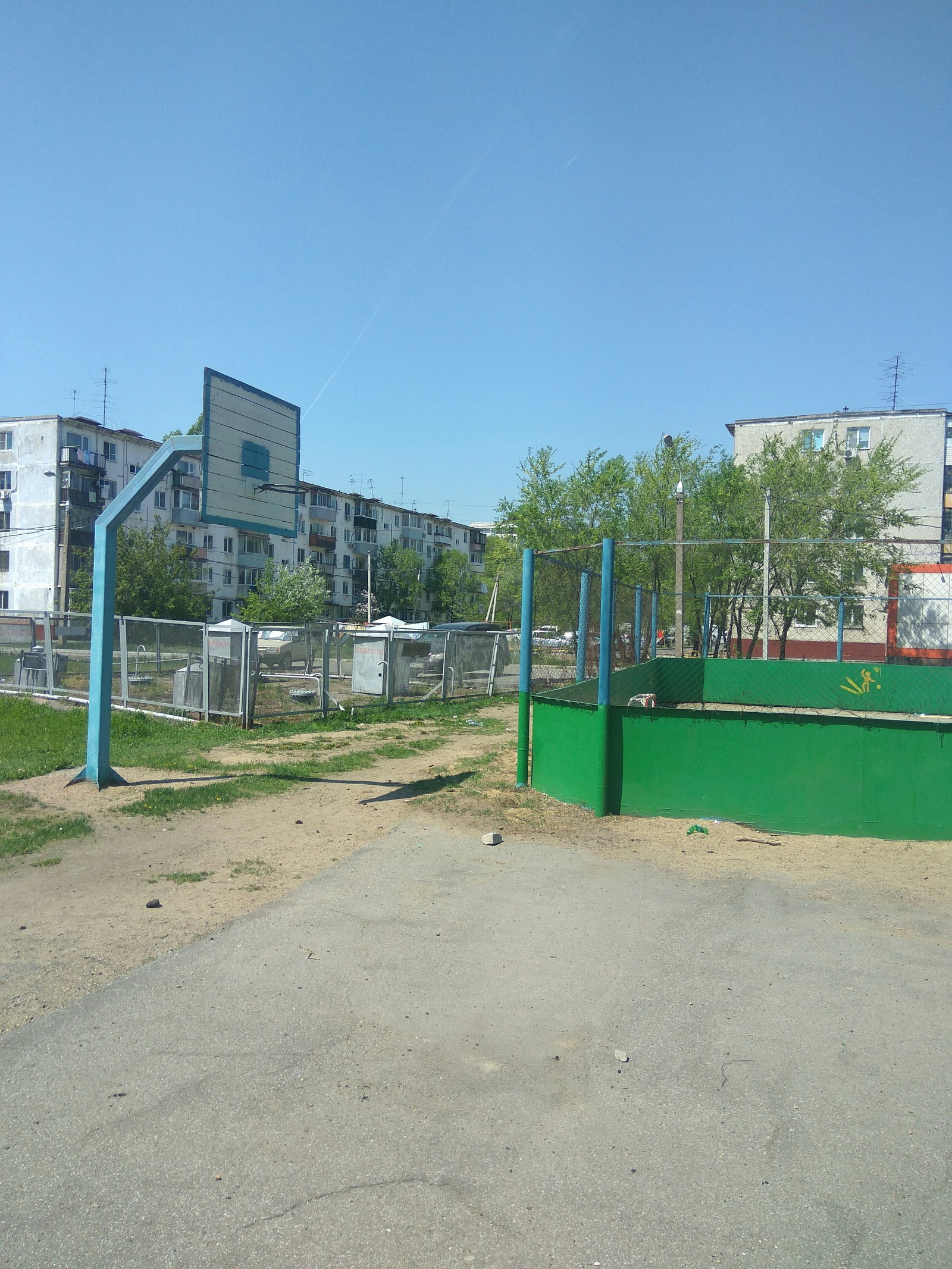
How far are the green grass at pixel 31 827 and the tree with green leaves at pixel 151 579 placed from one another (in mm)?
40375

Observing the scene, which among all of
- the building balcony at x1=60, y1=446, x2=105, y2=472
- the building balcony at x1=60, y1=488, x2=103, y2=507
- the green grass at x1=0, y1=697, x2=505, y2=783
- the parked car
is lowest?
the green grass at x1=0, y1=697, x2=505, y2=783

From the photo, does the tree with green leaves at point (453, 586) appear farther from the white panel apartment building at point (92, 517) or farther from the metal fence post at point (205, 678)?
the metal fence post at point (205, 678)

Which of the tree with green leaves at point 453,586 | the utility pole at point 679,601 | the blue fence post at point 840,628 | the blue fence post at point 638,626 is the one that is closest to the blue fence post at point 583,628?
the blue fence post at point 638,626

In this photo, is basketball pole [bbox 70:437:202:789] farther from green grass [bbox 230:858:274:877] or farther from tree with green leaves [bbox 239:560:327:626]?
tree with green leaves [bbox 239:560:327:626]

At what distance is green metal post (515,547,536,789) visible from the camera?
9.33 m

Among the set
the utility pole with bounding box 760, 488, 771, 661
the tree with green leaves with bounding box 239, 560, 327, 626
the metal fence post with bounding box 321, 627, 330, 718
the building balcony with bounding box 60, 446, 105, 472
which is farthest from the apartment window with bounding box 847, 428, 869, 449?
the building balcony with bounding box 60, 446, 105, 472

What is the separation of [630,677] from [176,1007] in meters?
10.6

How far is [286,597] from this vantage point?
62344mm

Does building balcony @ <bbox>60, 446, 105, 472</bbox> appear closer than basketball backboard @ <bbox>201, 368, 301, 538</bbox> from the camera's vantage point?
No

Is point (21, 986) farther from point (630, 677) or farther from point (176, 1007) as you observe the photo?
point (630, 677)

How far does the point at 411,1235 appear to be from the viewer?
278 centimetres

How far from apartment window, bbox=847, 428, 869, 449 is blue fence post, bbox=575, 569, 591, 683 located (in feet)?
156

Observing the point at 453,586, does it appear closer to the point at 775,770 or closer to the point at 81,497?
the point at 81,497

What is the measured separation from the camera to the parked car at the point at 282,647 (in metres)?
21.1
